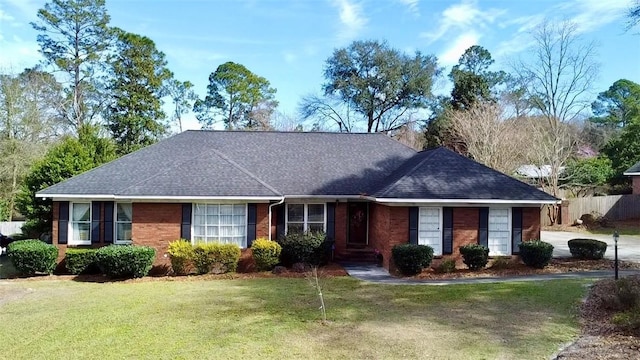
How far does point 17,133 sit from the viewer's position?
3030 centimetres

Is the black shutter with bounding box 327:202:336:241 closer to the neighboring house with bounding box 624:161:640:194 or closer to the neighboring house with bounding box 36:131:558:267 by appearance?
the neighboring house with bounding box 36:131:558:267

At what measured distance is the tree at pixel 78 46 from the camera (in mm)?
34969

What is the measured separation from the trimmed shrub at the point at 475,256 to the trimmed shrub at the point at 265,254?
21.4 ft

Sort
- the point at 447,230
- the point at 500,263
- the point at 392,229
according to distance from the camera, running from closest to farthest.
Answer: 1. the point at 392,229
2. the point at 500,263
3. the point at 447,230

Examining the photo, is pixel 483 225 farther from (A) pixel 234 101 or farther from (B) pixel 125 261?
(A) pixel 234 101

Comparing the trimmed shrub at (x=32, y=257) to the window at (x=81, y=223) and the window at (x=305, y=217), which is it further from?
the window at (x=305, y=217)

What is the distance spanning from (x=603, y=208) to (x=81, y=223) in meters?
30.7

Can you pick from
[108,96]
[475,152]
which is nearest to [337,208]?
[475,152]

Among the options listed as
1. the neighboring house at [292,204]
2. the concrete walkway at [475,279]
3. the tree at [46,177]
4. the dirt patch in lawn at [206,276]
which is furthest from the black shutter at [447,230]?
the tree at [46,177]

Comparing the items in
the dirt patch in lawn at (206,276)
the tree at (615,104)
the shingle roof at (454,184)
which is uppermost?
the tree at (615,104)

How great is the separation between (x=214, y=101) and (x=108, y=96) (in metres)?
12.0

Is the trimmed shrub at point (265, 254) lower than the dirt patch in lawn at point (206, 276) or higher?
higher

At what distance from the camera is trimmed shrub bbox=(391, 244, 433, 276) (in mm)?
14586

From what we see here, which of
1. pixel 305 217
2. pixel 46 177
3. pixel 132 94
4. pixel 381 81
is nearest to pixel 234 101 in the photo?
pixel 132 94
